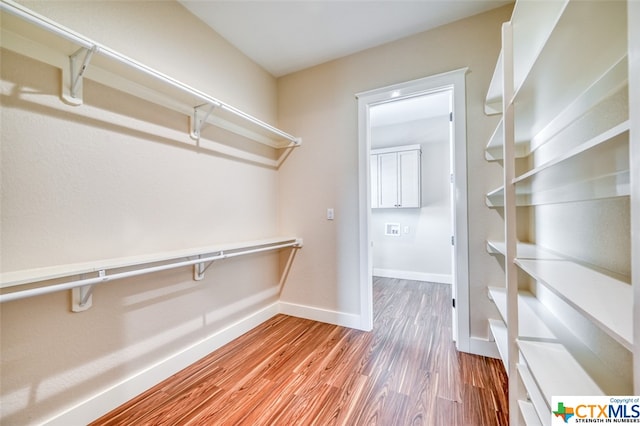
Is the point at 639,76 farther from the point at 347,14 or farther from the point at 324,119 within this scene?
the point at 324,119

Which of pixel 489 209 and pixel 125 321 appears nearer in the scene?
pixel 125 321

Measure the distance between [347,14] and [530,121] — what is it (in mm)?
1519

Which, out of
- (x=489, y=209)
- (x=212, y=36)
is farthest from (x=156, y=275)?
(x=489, y=209)

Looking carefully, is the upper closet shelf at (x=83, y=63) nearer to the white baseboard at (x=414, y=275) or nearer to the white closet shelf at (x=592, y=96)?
the white closet shelf at (x=592, y=96)

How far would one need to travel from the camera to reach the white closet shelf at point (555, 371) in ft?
2.62

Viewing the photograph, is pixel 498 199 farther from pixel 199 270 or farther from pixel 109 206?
pixel 109 206

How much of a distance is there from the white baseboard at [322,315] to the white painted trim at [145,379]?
18.5 inches

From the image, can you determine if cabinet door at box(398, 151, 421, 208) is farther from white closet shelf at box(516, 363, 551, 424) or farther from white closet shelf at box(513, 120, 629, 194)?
white closet shelf at box(516, 363, 551, 424)

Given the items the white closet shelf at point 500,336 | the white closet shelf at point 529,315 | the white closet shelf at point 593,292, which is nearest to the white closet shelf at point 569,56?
the white closet shelf at point 593,292

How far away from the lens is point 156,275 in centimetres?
166

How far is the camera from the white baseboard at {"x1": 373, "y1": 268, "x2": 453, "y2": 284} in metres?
3.85

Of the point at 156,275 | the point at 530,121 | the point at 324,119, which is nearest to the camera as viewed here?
the point at 530,121

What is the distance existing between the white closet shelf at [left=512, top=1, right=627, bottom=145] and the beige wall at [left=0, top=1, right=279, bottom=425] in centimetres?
203

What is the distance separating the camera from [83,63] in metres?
1.23
